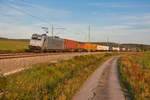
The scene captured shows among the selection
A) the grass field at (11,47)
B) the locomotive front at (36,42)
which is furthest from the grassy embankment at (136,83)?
the grass field at (11,47)

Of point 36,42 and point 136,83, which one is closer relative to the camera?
point 136,83

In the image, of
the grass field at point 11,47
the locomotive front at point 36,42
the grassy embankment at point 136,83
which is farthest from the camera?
the grass field at point 11,47

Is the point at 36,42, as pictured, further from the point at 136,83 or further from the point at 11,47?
the point at 136,83

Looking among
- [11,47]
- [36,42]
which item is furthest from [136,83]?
[11,47]

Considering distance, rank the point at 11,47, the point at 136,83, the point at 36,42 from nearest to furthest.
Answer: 1. the point at 136,83
2. the point at 36,42
3. the point at 11,47

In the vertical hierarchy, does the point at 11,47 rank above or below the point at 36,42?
below

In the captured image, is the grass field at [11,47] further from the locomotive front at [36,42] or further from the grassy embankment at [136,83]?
the grassy embankment at [136,83]

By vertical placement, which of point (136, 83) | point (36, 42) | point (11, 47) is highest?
point (36, 42)

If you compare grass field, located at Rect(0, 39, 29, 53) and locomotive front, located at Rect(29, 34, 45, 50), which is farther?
grass field, located at Rect(0, 39, 29, 53)

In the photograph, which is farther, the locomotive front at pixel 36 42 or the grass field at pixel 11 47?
the grass field at pixel 11 47

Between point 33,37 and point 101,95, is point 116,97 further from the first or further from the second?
point 33,37

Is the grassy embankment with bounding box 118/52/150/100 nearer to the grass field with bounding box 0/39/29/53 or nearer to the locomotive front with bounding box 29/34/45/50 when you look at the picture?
the locomotive front with bounding box 29/34/45/50

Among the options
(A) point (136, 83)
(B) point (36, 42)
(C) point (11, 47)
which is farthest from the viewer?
(C) point (11, 47)

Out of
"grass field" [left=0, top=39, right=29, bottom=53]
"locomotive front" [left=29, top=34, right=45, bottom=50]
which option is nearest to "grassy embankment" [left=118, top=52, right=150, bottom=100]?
"locomotive front" [left=29, top=34, right=45, bottom=50]
